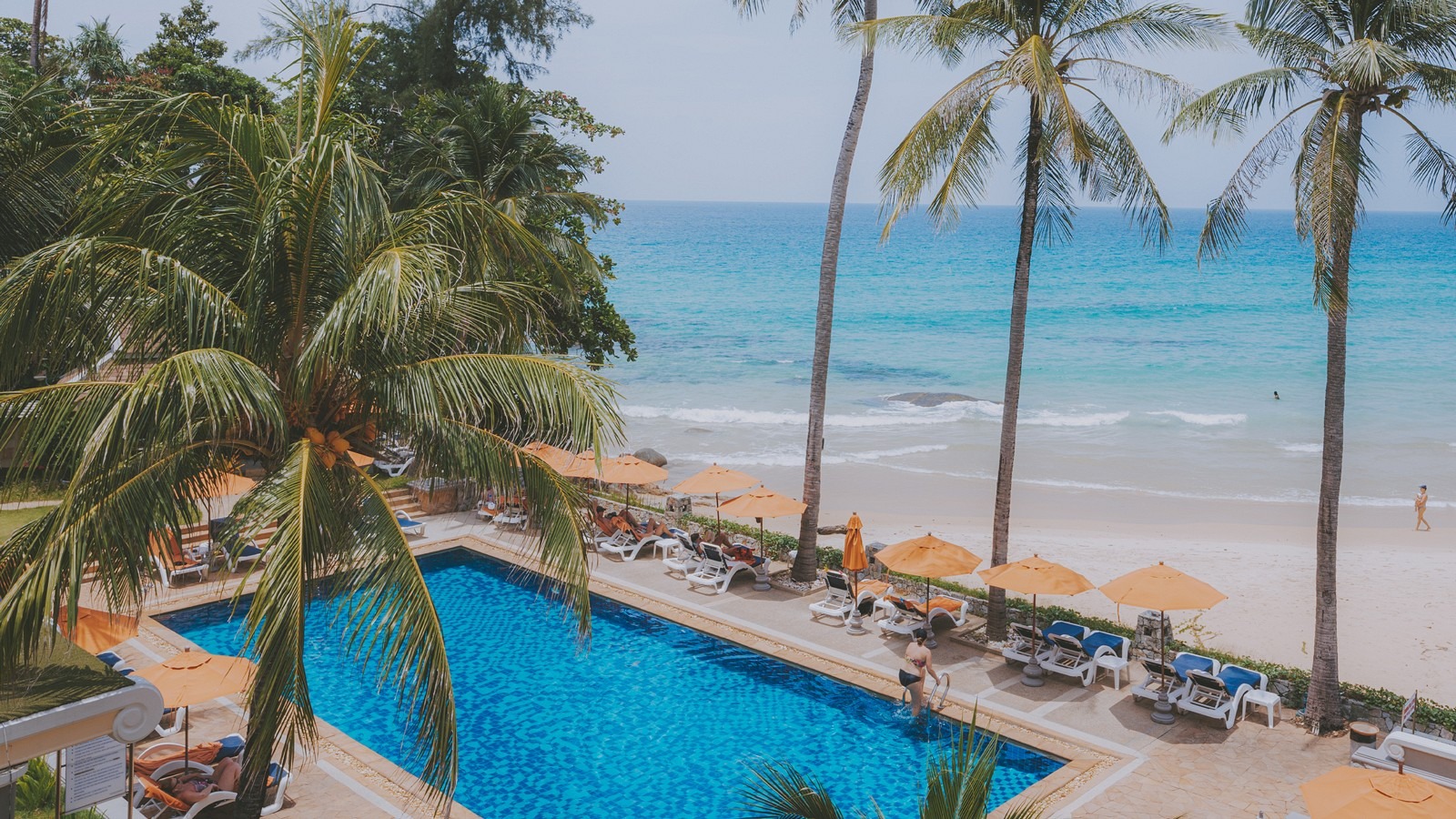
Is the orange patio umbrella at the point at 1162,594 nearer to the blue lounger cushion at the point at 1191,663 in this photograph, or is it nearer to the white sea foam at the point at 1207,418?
the blue lounger cushion at the point at 1191,663

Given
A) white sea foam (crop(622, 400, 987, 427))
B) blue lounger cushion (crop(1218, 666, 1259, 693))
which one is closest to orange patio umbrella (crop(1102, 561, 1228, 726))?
blue lounger cushion (crop(1218, 666, 1259, 693))

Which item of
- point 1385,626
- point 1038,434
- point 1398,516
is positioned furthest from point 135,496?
point 1038,434

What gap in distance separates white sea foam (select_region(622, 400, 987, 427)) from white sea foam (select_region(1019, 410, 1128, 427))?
269 cm

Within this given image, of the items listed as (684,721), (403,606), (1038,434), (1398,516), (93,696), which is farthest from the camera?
(1038,434)

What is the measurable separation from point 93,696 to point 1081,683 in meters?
12.2

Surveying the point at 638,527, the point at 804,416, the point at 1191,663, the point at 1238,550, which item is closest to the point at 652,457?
the point at 638,527

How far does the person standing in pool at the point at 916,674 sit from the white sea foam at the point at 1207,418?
109 ft

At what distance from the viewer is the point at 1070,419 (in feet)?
149

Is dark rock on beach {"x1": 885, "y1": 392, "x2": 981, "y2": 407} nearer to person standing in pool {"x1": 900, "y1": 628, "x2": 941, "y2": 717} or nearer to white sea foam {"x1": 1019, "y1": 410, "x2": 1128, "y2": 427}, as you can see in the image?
white sea foam {"x1": 1019, "y1": 410, "x2": 1128, "y2": 427}

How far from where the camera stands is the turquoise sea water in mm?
35938

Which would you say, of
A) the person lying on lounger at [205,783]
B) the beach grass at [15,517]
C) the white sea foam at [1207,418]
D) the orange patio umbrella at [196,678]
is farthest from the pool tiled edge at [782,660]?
the white sea foam at [1207,418]

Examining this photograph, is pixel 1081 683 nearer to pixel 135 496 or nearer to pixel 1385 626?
pixel 1385 626

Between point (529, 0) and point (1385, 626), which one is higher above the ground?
point (529, 0)

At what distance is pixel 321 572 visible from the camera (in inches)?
326
